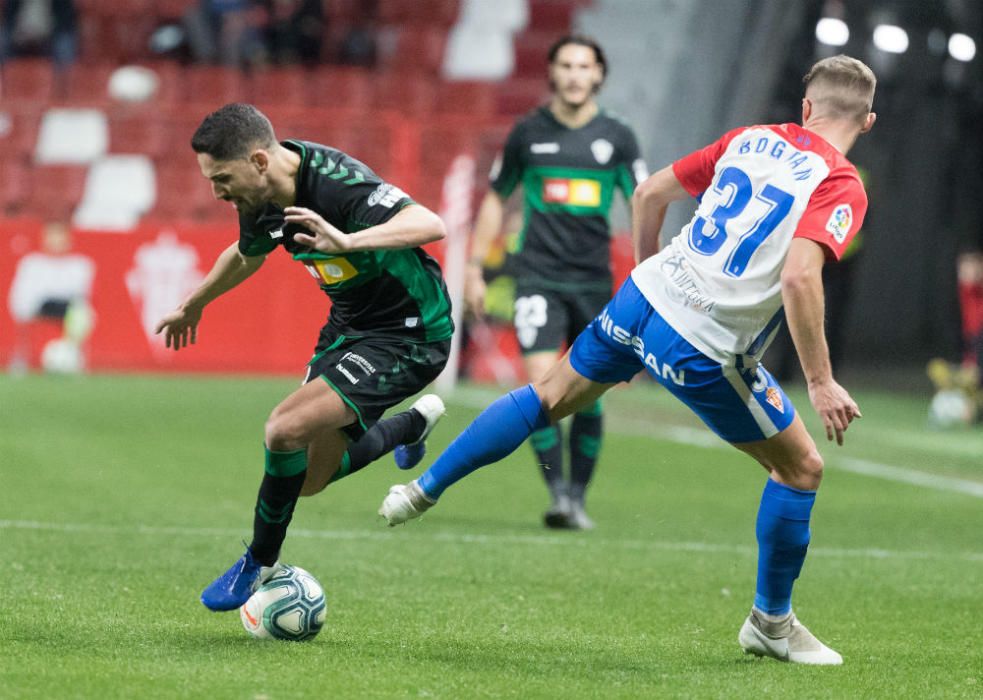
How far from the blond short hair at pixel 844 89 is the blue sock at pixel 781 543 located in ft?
3.89

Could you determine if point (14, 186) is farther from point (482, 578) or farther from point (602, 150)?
point (482, 578)

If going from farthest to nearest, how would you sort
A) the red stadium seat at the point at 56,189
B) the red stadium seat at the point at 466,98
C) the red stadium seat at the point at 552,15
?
1. the red stadium seat at the point at 552,15
2. the red stadium seat at the point at 466,98
3. the red stadium seat at the point at 56,189

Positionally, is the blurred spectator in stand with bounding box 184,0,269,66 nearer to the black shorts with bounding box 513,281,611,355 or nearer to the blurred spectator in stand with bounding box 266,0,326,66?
the blurred spectator in stand with bounding box 266,0,326,66

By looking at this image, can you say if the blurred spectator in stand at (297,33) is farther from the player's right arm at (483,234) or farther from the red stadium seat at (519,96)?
the player's right arm at (483,234)

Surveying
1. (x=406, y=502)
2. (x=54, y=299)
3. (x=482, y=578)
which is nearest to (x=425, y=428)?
(x=482, y=578)

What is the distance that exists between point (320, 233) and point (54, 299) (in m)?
14.5

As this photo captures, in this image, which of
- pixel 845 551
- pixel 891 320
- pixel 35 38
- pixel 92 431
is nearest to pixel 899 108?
pixel 891 320

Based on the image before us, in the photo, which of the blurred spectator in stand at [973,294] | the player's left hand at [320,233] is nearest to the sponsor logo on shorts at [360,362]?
the player's left hand at [320,233]

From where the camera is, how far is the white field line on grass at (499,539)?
8.09 m

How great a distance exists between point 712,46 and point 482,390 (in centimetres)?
600

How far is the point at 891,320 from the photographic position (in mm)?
29156

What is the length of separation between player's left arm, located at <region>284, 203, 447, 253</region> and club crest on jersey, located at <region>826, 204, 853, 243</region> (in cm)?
123

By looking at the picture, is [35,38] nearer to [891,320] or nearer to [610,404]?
[610,404]

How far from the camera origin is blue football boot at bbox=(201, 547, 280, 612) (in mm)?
5531
